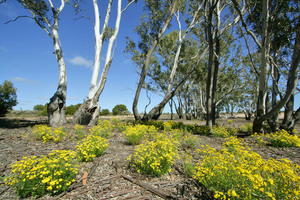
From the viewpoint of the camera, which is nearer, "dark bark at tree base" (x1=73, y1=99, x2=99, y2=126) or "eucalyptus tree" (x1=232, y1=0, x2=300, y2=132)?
"eucalyptus tree" (x1=232, y1=0, x2=300, y2=132)

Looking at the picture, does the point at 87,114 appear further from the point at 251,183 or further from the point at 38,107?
the point at 38,107

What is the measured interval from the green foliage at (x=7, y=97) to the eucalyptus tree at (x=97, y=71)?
9.85 metres

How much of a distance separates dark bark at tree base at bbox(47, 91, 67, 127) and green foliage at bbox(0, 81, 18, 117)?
9.26 meters

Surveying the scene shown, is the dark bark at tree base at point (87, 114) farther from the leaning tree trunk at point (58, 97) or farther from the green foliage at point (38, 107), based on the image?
the green foliage at point (38, 107)

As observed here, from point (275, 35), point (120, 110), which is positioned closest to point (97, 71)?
point (275, 35)

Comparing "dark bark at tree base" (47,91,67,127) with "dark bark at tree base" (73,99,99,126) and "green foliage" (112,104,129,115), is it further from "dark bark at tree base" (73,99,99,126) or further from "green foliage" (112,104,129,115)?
"green foliage" (112,104,129,115)

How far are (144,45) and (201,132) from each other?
9613 millimetres

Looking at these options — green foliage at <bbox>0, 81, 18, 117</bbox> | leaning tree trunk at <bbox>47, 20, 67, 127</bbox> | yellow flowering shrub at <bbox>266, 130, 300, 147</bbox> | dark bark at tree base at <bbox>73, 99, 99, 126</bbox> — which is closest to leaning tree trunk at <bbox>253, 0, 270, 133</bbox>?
yellow flowering shrub at <bbox>266, 130, 300, 147</bbox>

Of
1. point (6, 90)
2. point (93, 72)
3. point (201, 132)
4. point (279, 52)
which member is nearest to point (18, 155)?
point (93, 72)

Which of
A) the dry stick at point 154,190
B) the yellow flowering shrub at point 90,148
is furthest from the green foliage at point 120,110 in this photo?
the dry stick at point 154,190

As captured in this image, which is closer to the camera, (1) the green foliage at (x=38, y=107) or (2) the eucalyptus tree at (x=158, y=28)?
(2) the eucalyptus tree at (x=158, y=28)

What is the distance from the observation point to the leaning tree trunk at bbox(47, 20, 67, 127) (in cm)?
759

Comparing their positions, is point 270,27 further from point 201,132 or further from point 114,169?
point 114,169

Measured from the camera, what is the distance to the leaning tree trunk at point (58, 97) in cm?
759
